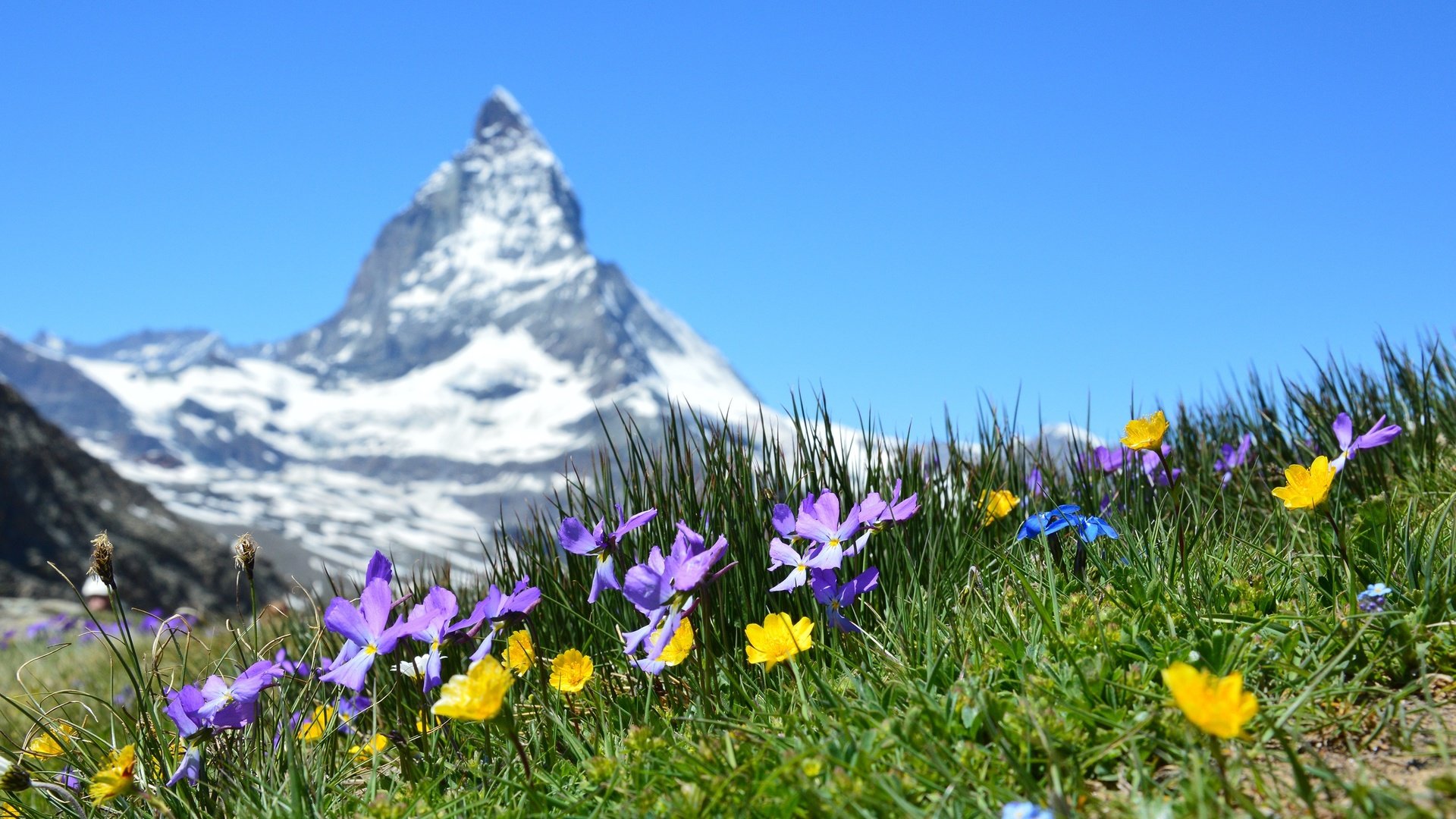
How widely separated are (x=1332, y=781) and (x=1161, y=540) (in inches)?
44.8

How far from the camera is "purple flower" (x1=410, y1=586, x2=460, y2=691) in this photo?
2.25 metres

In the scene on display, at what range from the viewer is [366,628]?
224 centimetres

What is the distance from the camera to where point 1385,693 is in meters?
2.02

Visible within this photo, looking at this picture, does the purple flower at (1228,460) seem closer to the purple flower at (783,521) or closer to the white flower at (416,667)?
the purple flower at (783,521)

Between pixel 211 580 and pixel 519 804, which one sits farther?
pixel 211 580

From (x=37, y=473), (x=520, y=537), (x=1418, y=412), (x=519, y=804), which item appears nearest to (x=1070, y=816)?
(x=519, y=804)

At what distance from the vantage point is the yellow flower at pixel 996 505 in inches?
123

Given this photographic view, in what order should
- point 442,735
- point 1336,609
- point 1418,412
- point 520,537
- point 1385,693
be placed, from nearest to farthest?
point 1385,693, point 1336,609, point 442,735, point 520,537, point 1418,412

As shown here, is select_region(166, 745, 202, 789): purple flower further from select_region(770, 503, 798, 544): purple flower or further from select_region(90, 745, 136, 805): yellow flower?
select_region(770, 503, 798, 544): purple flower

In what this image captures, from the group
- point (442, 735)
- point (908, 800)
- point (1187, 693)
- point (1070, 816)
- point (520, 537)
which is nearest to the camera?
point (1187, 693)

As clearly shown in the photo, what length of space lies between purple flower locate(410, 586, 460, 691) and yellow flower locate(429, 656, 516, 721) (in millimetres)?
462

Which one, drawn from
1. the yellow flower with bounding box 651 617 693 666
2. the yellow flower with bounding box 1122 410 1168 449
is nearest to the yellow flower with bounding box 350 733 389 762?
the yellow flower with bounding box 651 617 693 666

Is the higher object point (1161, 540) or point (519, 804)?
point (1161, 540)

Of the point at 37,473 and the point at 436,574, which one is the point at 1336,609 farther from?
the point at 37,473
